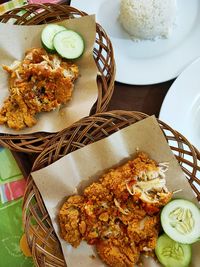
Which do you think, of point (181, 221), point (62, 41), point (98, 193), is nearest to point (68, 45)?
point (62, 41)

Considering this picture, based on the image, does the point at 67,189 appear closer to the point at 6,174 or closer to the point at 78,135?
the point at 78,135

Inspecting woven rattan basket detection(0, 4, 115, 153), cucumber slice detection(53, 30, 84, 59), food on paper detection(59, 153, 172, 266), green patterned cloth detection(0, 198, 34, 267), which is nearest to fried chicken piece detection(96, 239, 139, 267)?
food on paper detection(59, 153, 172, 266)

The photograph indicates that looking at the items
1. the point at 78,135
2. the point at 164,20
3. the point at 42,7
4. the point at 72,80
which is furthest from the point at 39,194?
the point at 164,20

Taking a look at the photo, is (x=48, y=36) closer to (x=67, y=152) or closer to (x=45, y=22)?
(x=45, y=22)

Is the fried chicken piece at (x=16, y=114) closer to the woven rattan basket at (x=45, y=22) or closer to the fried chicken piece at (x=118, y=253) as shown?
the woven rattan basket at (x=45, y=22)

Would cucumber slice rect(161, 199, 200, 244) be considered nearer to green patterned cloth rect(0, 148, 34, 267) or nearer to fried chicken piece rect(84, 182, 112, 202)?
fried chicken piece rect(84, 182, 112, 202)

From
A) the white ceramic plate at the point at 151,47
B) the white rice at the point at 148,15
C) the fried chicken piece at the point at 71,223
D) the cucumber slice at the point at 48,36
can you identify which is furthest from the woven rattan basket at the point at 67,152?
the white rice at the point at 148,15
